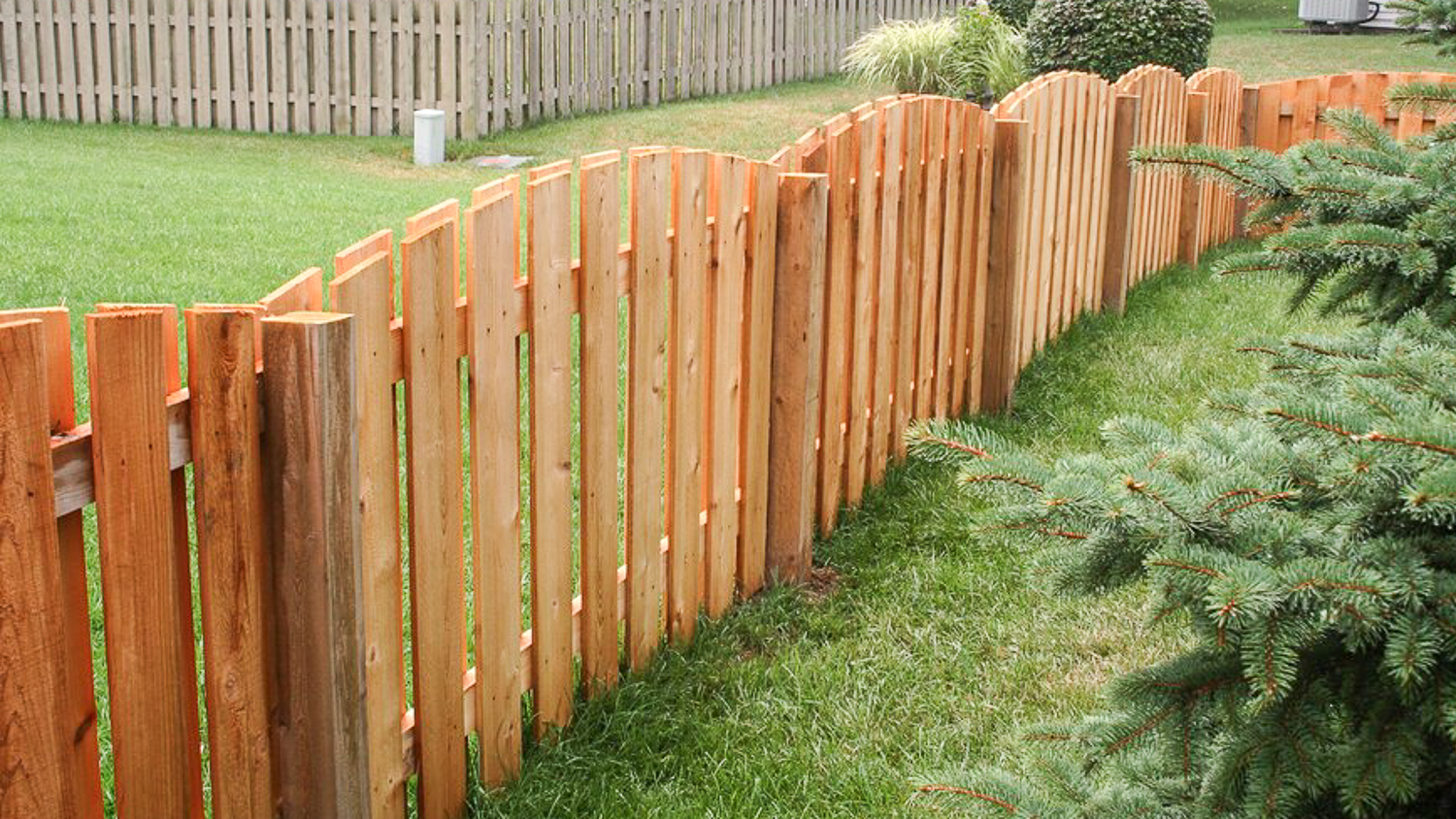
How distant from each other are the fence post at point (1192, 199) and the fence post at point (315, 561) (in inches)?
313

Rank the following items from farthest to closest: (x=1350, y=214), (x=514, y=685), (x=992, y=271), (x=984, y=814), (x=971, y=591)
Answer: (x=992, y=271) → (x=971, y=591) → (x=514, y=685) → (x=1350, y=214) → (x=984, y=814)

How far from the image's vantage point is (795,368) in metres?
4.96

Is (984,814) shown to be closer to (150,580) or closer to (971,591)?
(150,580)

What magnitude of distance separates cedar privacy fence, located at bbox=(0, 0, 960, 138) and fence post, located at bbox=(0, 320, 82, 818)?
12593mm

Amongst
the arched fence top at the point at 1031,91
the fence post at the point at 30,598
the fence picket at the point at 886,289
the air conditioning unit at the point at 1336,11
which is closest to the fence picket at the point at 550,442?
the fence post at the point at 30,598

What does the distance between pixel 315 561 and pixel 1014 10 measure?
59.4 feet

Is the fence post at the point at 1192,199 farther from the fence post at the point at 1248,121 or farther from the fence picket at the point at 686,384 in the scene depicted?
the fence picket at the point at 686,384

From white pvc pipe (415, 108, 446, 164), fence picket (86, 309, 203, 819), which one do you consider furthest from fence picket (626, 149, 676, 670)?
white pvc pipe (415, 108, 446, 164)

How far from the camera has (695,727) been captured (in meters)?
4.11

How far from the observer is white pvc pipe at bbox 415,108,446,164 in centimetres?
1347

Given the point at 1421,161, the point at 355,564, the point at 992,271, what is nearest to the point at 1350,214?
the point at 1421,161

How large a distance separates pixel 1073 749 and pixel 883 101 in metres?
3.02

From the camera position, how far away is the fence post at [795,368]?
4867 mm

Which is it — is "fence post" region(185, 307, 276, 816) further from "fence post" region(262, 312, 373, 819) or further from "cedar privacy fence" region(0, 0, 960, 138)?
"cedar privacy fence" region(0, 0, 960, 138)
